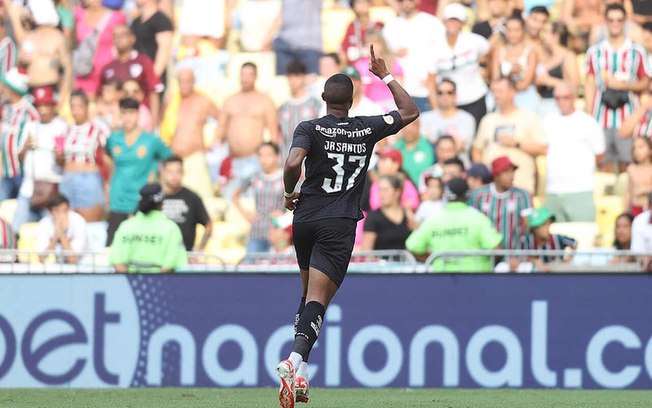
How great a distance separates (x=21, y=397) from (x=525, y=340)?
4374 mm

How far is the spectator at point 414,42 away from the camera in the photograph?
1691 centimetres

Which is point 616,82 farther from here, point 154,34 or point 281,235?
point 154,34

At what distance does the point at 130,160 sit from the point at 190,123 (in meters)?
1.09

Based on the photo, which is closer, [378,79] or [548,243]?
[548,243]

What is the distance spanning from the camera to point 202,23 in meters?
18.1

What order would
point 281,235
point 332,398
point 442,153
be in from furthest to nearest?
point 442,153 → point 281,235 → point 332,398

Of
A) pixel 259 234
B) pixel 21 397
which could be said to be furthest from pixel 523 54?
pixel 21 397

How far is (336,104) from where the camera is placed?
8.80 metres

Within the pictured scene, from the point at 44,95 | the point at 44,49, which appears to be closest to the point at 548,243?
the point at 44,95

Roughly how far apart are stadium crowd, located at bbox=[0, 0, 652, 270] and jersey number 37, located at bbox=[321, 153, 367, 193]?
565 cm

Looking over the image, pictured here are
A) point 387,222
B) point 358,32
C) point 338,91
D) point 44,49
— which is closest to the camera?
point 338,91

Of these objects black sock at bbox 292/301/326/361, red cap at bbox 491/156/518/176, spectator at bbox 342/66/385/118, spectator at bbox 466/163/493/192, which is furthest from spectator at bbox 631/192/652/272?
black sock at bbox 292/301/326/361

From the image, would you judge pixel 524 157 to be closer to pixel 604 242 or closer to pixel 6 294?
pixel 604 242

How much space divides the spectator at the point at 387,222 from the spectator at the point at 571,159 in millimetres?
2057
